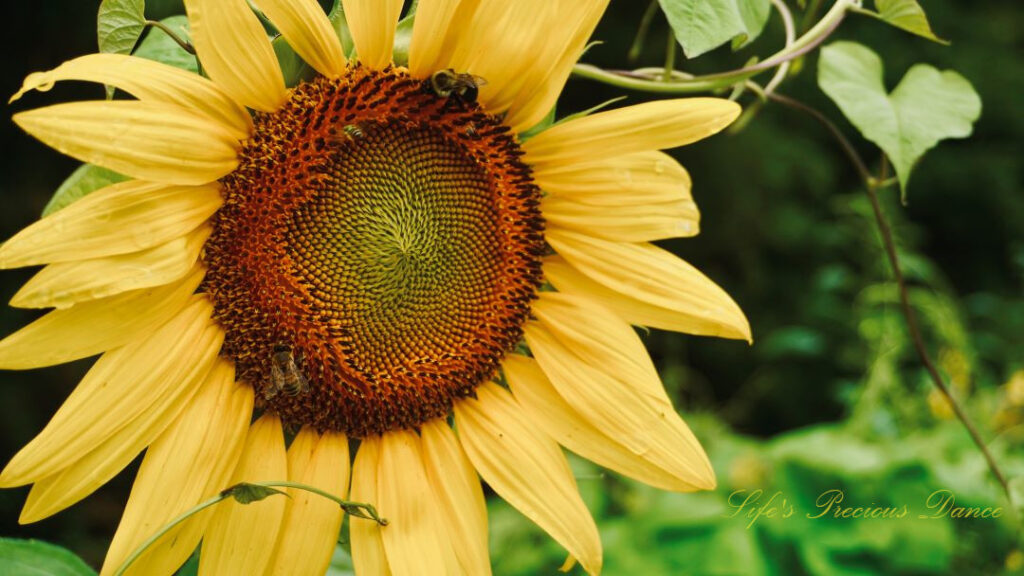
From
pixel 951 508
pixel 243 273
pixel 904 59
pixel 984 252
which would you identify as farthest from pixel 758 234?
pixel 243 273

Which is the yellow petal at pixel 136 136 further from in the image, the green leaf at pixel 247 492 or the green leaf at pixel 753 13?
the green leaf at pixel 753 13

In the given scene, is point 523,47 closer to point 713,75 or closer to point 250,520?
point 713,75

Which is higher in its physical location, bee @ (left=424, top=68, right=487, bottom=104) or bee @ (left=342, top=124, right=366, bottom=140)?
bee @ (left=424, top=68, right=487, bottom=104)

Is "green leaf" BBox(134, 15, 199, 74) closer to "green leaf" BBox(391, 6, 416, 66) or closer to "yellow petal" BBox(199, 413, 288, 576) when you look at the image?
"green leaf" BBox(391, 6, 416, 66)

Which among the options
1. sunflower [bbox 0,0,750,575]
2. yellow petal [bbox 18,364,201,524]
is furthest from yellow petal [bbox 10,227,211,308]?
yellow petal [bbox 18,364,201,524]

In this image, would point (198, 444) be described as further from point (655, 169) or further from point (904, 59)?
point (904, 59)

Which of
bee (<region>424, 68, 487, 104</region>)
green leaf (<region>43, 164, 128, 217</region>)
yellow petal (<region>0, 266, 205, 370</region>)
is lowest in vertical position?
yellow petal (<region>0, 266, 205, 370</region>)

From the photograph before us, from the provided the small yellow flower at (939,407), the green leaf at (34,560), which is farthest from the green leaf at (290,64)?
the small yellow flower at (939,407)
